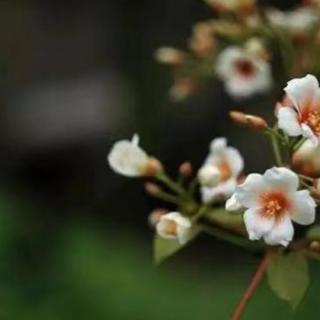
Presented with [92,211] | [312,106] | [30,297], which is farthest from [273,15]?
[92,211]

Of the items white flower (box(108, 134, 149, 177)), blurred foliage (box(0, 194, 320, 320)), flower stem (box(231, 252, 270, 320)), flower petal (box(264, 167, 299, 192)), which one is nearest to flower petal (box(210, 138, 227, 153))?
white flower (box(108, 134, 149, 177))

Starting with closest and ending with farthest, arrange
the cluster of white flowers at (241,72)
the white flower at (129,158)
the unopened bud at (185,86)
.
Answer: the white flower at (129,158) → the cluster of white flowers at (241,72) → the unopened bud at (185,86)

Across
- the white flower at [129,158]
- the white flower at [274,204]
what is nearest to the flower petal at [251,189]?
the white flower at [274,204]

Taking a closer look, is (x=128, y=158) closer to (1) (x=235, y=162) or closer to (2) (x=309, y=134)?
(1) (x=235, y=162)

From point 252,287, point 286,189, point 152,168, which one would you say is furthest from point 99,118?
Result: point 286,189

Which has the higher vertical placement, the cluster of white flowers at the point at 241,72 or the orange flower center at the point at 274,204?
the orange flower center at the point at 274,204

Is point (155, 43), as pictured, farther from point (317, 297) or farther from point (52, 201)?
point (317, 297)

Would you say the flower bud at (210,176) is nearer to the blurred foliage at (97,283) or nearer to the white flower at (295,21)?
the white flower at (295,21)

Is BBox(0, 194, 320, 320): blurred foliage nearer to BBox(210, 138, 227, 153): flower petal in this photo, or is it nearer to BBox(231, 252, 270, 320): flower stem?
BBox(210, 138, 227, 153): flower petal
